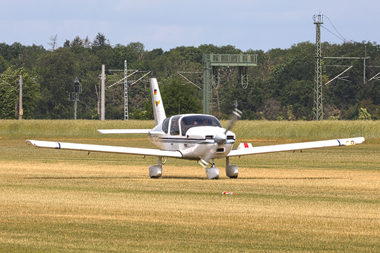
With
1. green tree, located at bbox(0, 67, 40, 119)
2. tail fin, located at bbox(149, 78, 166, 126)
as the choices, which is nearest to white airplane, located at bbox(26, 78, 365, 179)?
tail fin, located at bbox(149, 78, 166, 126)

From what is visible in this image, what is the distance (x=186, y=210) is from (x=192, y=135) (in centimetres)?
733

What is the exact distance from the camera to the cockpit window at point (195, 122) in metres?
20.4

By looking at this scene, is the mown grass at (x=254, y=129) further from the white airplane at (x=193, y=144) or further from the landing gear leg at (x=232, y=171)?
the landing gear leg at (x=232, y=171)

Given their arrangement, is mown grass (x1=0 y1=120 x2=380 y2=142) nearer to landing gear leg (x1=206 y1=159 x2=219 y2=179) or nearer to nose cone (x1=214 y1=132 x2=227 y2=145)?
landing gear leg (x1=206 y1=159 x2=219 y2=179)

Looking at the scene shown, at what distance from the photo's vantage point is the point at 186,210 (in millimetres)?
12719

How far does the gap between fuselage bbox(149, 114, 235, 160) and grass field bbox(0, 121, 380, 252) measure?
86 cm

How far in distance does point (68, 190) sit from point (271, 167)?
37.4 feet

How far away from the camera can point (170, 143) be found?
Result: 68.7 feet

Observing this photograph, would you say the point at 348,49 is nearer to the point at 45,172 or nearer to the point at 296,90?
the point at 296,90

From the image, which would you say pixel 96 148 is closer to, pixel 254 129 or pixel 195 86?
pixel 254 129

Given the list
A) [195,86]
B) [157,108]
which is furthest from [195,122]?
[195,86]

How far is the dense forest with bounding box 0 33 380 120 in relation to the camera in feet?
301

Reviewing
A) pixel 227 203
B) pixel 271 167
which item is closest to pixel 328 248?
pixel 227 203

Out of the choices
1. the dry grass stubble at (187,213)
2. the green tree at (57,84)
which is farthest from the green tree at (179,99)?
the dry grass stubble at (187,213)
